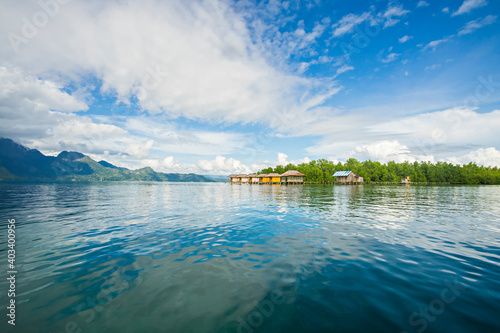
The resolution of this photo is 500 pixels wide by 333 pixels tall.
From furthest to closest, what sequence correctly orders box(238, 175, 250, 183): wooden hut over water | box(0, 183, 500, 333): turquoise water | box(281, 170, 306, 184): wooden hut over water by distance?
box(238, 175, 250, 183): wooden hut over water < box(281, 170, 306, 184): wooden hut over water < box(0, 183, 500, 333): turquoise water

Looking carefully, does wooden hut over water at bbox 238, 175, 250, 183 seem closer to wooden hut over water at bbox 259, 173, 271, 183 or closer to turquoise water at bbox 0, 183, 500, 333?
wooden hut over water at bbox 259, 173, 271, 183

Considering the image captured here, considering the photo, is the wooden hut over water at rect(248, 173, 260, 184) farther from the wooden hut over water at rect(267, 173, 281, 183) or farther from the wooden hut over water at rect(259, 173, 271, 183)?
the wooden hut over water at rect(267, 173, 281, 183)

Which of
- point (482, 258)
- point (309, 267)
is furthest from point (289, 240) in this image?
point (482, 258)

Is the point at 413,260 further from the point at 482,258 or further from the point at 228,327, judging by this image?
the point at 228,327

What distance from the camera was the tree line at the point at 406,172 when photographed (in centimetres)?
12669

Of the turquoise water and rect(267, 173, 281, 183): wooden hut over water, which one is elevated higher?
rect(267, 173, 281, 183): wooden hut over water

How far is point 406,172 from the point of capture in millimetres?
138500

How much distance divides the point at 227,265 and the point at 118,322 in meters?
3.63

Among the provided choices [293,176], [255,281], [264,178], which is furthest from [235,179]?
[255,281]

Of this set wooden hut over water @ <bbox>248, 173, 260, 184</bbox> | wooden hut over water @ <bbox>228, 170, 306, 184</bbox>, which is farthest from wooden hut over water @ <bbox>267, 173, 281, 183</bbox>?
wooden hut over water @ <bbox>248, 173, 260, 184</bbox>

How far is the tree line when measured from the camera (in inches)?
4988

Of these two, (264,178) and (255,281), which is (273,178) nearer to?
(264,178)

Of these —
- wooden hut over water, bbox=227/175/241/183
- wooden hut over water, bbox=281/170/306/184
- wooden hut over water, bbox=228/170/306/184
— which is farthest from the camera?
wooden hut over water, bbox=227/175/241/183

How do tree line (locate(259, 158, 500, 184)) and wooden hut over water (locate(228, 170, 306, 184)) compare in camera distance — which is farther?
tree line (locate(259, 158, 500, 184))
